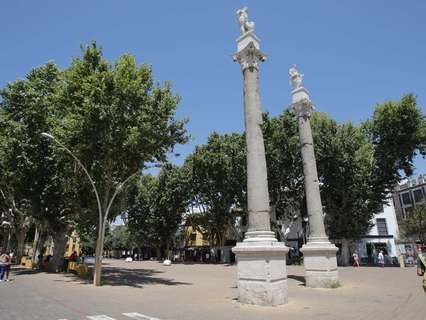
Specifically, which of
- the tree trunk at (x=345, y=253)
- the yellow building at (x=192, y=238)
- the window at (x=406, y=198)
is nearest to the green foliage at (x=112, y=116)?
the tree trunk at (x=345, y=253)

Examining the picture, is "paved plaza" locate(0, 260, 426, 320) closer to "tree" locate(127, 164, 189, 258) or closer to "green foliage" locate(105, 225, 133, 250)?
"tree" locate(127, 164, 189, 258)

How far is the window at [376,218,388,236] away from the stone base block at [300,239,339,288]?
35936mm

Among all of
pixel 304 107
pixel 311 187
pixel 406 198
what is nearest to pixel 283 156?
pixel 304 107

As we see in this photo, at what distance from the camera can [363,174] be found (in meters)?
31.0

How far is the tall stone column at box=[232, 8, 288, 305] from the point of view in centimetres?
1056

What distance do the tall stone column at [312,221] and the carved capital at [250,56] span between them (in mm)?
5225

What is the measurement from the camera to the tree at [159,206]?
49000mm

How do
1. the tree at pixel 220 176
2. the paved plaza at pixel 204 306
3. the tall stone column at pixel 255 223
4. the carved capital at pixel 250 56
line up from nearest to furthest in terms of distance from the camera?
the paved plaza at pixel 204 306 < the tall stone column at pixel 255 223 < the carved capital at pixel 250 56 < the tree at pixel 220 176

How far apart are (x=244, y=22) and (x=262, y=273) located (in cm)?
955

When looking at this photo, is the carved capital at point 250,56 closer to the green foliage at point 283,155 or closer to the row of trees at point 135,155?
the row of trees at point 135,155

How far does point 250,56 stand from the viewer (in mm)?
13820

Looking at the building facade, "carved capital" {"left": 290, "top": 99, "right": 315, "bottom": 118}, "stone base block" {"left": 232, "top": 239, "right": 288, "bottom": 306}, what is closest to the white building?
the building facade

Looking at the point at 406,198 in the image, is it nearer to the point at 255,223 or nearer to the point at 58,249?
the point at 58,249

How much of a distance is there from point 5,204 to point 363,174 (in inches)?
1350
